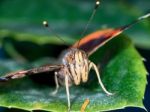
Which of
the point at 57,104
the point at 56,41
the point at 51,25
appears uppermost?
the point at 51,25

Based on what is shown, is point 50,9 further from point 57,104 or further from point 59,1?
point 57,104

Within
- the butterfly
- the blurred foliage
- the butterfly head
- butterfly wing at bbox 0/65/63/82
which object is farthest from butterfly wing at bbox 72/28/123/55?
the blurred foliage

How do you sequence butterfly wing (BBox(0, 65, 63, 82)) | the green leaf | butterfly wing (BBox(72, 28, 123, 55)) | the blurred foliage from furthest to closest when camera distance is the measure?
the blurred foliage < butterfly wing (BBox(72, 28, 123, 55)) < butterfly wing (BBox(0, 65, 63, 82)) < the green leaf

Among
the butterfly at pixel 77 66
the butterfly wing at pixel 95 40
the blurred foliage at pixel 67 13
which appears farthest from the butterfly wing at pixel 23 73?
the blurred foliage at pixel 67 13

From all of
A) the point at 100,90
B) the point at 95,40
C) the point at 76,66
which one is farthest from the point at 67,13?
the point at 100,90

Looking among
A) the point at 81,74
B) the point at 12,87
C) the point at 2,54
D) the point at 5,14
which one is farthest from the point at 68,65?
the point at 5,14

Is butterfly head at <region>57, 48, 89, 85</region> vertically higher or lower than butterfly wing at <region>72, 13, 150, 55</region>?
lower

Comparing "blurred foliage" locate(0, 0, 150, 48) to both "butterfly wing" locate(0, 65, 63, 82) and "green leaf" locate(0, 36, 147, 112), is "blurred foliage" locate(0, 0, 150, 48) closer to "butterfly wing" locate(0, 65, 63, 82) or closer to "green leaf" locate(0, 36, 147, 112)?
"green leaf" locate(0, 36, 147, 112)
